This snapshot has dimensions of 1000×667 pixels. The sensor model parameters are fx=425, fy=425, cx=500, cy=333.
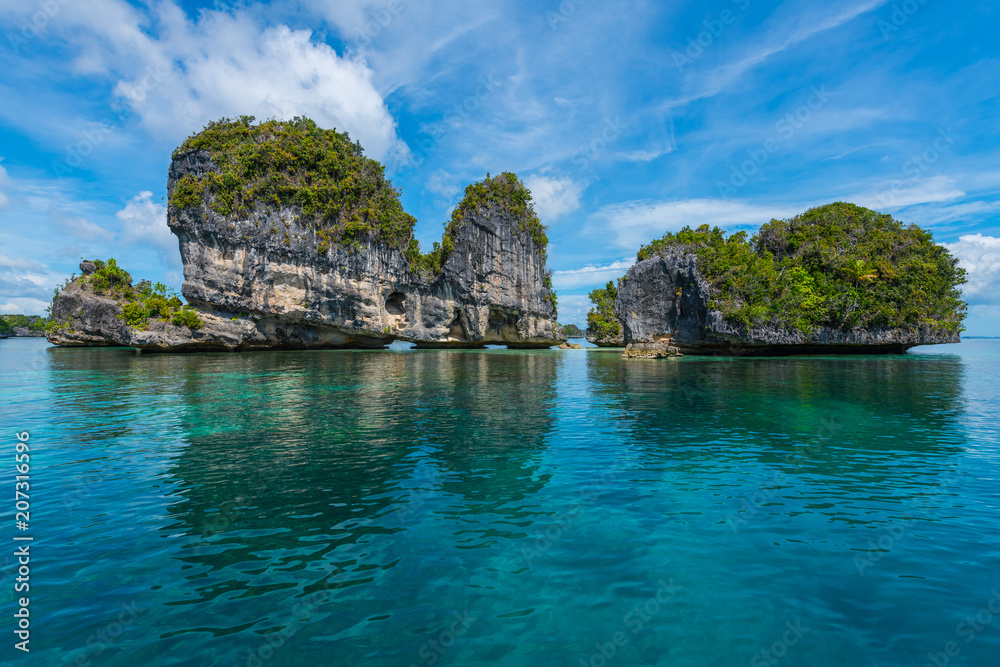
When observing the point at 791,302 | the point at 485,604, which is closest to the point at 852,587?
the point at 485,604

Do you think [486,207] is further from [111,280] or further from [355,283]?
[111,280]

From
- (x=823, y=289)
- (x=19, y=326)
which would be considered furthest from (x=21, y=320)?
(x=823, y=289)

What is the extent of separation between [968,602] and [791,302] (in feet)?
157

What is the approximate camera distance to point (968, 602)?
4730 mm

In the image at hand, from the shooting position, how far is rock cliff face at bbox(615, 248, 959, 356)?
150 ft

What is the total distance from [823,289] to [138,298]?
7734cm

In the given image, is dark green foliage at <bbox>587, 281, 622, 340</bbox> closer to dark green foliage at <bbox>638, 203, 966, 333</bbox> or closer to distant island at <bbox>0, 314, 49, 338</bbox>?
dark green foliage at <bbox>638, 203, 966, 333</bbox>

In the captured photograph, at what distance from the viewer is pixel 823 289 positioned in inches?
1822

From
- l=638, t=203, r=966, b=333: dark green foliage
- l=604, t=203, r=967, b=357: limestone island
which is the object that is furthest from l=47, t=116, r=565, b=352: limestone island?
l=638, t=203, r=966, b=333: dark green foliage

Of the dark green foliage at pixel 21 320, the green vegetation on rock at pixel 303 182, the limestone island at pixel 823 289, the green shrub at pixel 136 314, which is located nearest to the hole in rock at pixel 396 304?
the green vegetation on rock at pixel 303 182

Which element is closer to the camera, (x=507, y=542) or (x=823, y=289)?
(x=507, y=542)

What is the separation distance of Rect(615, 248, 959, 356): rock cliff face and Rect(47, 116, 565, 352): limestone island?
1422 cm

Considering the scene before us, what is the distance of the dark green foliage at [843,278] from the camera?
147 ft

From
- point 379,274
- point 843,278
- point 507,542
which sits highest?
point 379,274
